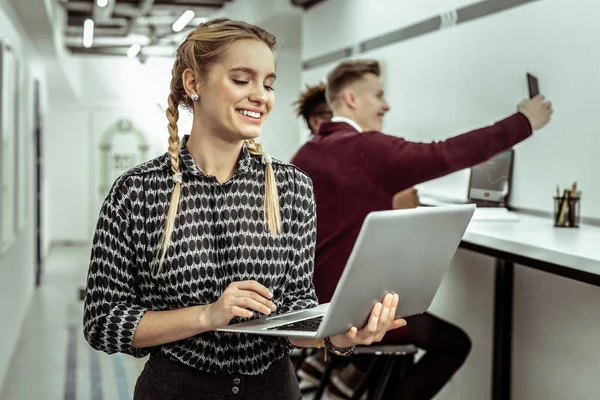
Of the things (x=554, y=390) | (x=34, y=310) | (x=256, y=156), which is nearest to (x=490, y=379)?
(x=554, y=390)

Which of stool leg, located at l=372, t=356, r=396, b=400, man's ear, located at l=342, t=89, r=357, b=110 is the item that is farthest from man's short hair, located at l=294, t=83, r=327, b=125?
stool leg, located at l=372, t=356, r=396, b=400

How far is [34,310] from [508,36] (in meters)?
4.62

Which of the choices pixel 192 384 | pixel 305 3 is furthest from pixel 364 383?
pixel 305 3

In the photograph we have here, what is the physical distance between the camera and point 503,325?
3.05 m

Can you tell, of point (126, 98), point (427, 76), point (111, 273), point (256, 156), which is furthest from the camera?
point (126, 98)

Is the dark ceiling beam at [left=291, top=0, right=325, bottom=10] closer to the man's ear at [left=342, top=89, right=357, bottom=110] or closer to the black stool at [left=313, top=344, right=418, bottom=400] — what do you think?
the man's ear at [left=342, top=89, right=357, bottom=110]

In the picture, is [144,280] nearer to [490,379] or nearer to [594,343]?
[594,343]

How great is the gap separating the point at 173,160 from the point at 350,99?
155 centimetres

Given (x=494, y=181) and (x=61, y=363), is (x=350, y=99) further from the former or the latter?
(x=61, y=363)

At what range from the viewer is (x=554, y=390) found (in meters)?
2.94

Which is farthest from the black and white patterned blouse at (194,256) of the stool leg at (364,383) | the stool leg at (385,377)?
the stool leg at (364,383)

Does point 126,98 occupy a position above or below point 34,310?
above

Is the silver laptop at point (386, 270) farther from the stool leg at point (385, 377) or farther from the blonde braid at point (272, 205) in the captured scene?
the stool leg at point (385, 377)

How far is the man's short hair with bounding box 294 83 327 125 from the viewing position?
3.69m
